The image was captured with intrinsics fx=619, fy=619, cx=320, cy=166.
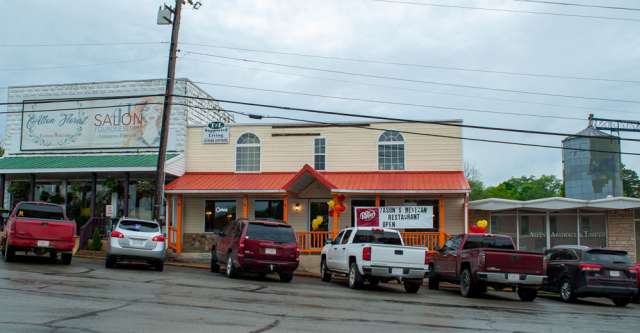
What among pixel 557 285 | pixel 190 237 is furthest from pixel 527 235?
pixel 190 237

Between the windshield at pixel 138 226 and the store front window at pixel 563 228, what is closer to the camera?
the windshield at pixel 138 226

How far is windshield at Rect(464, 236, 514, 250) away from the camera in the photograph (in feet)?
57.5

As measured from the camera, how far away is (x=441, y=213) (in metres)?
24.4

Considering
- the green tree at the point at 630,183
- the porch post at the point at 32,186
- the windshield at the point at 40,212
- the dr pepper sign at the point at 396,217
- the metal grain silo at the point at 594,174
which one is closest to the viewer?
the windshield at the point at 40,212

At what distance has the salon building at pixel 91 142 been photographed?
90.3 feet

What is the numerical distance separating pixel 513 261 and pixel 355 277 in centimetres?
422

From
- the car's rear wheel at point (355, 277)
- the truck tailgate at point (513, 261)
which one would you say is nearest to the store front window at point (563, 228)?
the truck tailgate at point (513, 261)

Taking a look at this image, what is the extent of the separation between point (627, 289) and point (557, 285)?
187 cm

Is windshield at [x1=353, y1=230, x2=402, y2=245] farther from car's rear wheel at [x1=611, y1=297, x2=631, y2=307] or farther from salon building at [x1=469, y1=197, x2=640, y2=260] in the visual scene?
salon building at [x1=469, y1=197, x2=640, y2=260]


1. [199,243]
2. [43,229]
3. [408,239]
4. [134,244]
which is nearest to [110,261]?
[134,244]

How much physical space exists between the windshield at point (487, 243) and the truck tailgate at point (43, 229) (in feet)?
38.8

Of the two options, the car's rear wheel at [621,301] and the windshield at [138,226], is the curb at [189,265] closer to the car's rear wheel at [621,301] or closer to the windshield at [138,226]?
the windshield at [138,226]

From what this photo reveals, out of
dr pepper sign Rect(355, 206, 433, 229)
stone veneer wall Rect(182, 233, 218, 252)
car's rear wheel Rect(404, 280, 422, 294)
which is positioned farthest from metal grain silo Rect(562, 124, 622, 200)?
car's rear wheel Rect(404, 280, 422, 294)

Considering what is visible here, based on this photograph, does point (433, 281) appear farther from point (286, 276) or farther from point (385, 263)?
point (286, 276)
